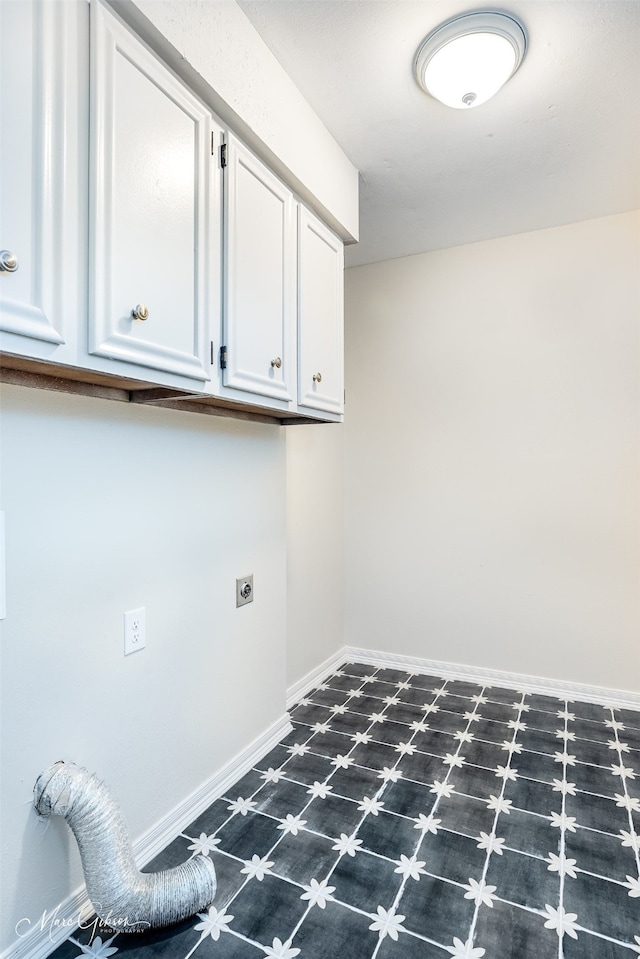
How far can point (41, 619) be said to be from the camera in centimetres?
126

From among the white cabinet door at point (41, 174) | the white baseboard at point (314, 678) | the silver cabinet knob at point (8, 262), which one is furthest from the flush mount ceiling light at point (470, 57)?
the white baseboard at point (314, 678)

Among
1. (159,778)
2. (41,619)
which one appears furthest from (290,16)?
(159,778)

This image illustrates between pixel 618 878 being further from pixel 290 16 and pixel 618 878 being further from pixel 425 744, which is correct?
pixel 290 16

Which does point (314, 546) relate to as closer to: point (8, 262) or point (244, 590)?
point (244, 590)

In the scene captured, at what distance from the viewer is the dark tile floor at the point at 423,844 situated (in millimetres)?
1311

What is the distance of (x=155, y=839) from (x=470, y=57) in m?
2.60

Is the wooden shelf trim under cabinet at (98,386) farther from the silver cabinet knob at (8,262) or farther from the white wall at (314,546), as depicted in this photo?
the white wall at (314,546)

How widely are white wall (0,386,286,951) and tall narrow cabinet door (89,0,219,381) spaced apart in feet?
0.95

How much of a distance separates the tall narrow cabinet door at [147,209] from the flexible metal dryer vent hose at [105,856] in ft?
3.34

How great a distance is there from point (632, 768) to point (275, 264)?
2366 mm

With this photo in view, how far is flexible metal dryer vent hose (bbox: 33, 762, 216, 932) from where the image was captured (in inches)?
48.3

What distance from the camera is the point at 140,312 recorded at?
1.19 meters

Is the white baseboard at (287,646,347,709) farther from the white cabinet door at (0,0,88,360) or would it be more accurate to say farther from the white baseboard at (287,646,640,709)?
the white cabinet door at (0,0,88,360)

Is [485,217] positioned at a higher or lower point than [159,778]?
higher
